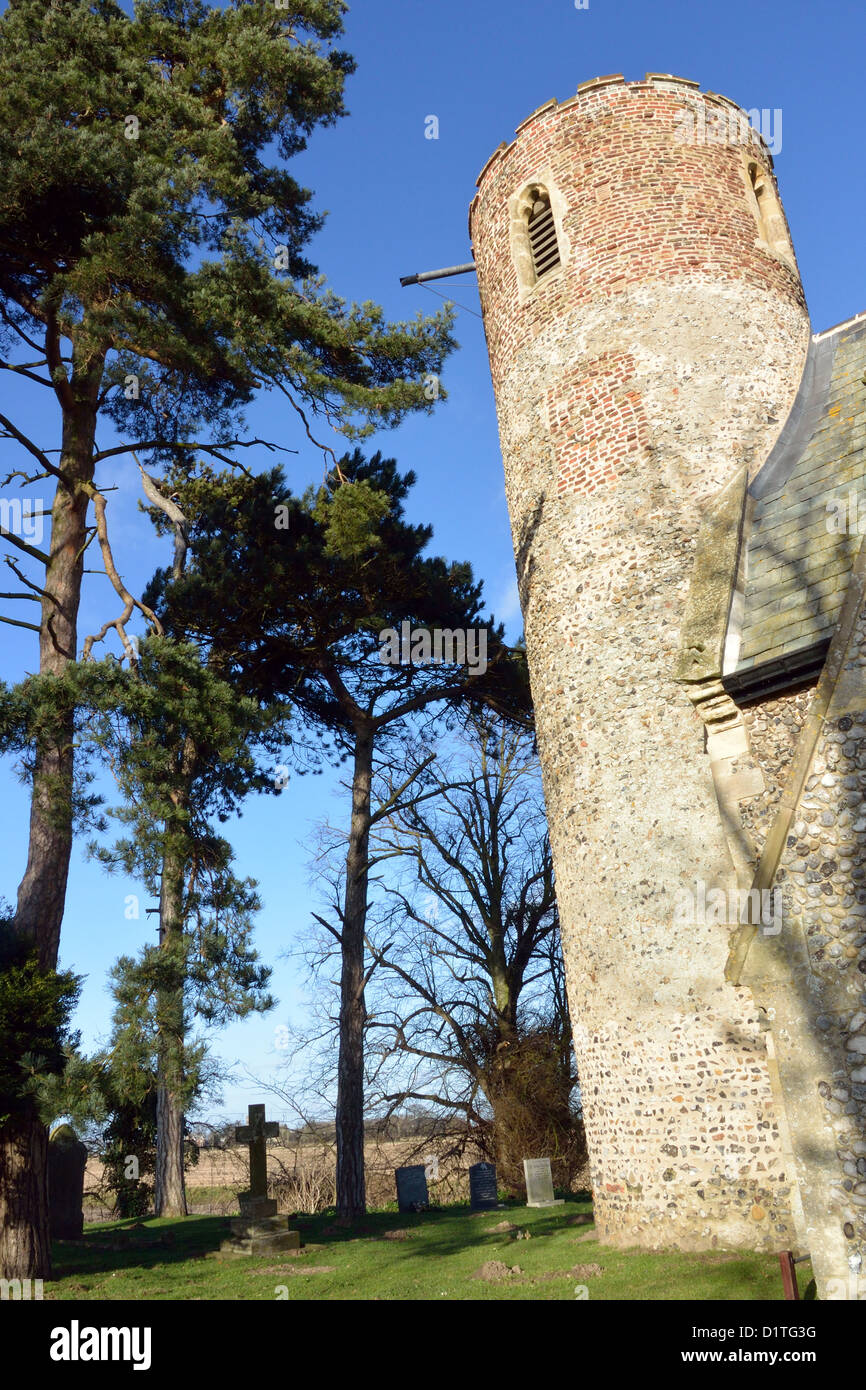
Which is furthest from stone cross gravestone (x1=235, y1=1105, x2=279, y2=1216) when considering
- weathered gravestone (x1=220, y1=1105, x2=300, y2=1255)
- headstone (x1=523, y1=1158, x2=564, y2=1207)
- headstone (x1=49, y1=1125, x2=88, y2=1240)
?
headstone (x1=523, y1=1158, x2=564, y2=1207)

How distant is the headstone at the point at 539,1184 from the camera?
44.5 ft

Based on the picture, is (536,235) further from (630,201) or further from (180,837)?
(180,837)

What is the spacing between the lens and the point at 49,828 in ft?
29.8

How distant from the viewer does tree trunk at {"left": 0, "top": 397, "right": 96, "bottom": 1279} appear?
8125mm

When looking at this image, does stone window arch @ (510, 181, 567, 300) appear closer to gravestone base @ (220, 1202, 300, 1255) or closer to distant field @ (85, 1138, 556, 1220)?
gravestone base @ (220, 1202, 300, 1255)

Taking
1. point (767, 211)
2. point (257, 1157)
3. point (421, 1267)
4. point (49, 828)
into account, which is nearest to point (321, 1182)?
point (257, 1157)

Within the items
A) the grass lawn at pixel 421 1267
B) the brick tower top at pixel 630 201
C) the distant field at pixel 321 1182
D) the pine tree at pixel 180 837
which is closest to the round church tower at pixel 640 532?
the brick tower top at pixel 630 201

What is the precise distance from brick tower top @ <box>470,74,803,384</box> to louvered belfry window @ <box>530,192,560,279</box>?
43mm

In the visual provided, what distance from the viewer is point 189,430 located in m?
11.8

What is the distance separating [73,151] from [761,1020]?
10.4 meters

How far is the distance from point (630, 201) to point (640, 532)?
4658mm
